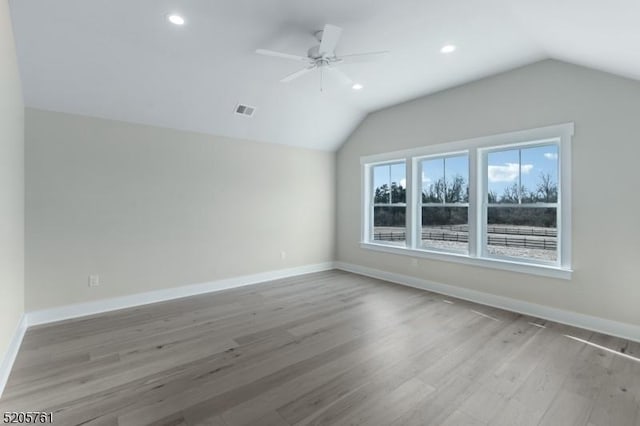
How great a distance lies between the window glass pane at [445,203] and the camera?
448 centimetres

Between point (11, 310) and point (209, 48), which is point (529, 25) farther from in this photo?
point (11, 310)

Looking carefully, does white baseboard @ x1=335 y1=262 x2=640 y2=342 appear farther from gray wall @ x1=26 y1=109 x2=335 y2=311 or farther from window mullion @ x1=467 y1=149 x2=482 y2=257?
gray wall @ x1=26 y1=109 x2=335 y2=311

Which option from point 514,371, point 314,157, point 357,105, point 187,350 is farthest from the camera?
point 314,157

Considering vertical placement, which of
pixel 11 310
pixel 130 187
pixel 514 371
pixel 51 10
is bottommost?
pixel 514 371

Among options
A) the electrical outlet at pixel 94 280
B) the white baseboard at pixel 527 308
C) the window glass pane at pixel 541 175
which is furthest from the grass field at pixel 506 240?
the electrical outlet at pixel 94 280

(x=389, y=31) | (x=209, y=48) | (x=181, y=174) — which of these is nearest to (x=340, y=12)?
(x=389, y=31)

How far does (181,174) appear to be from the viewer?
4340 millimetres

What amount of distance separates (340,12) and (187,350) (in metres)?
3.39

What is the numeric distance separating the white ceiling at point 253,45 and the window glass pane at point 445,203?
120 cm

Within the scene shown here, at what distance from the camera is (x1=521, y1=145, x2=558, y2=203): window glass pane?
362 cm

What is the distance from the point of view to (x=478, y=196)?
13.9 feet

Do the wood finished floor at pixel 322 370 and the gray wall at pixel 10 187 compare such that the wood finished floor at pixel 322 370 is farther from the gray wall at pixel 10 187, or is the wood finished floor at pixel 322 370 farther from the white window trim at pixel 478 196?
the white window trim at pixel 478 196

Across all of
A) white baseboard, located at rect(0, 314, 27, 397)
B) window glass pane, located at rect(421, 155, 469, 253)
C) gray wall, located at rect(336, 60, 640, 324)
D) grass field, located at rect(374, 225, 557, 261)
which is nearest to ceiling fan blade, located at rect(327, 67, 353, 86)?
gray wall, located at rect(336, 60, 640, 324)

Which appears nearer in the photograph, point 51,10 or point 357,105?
point 51,10
